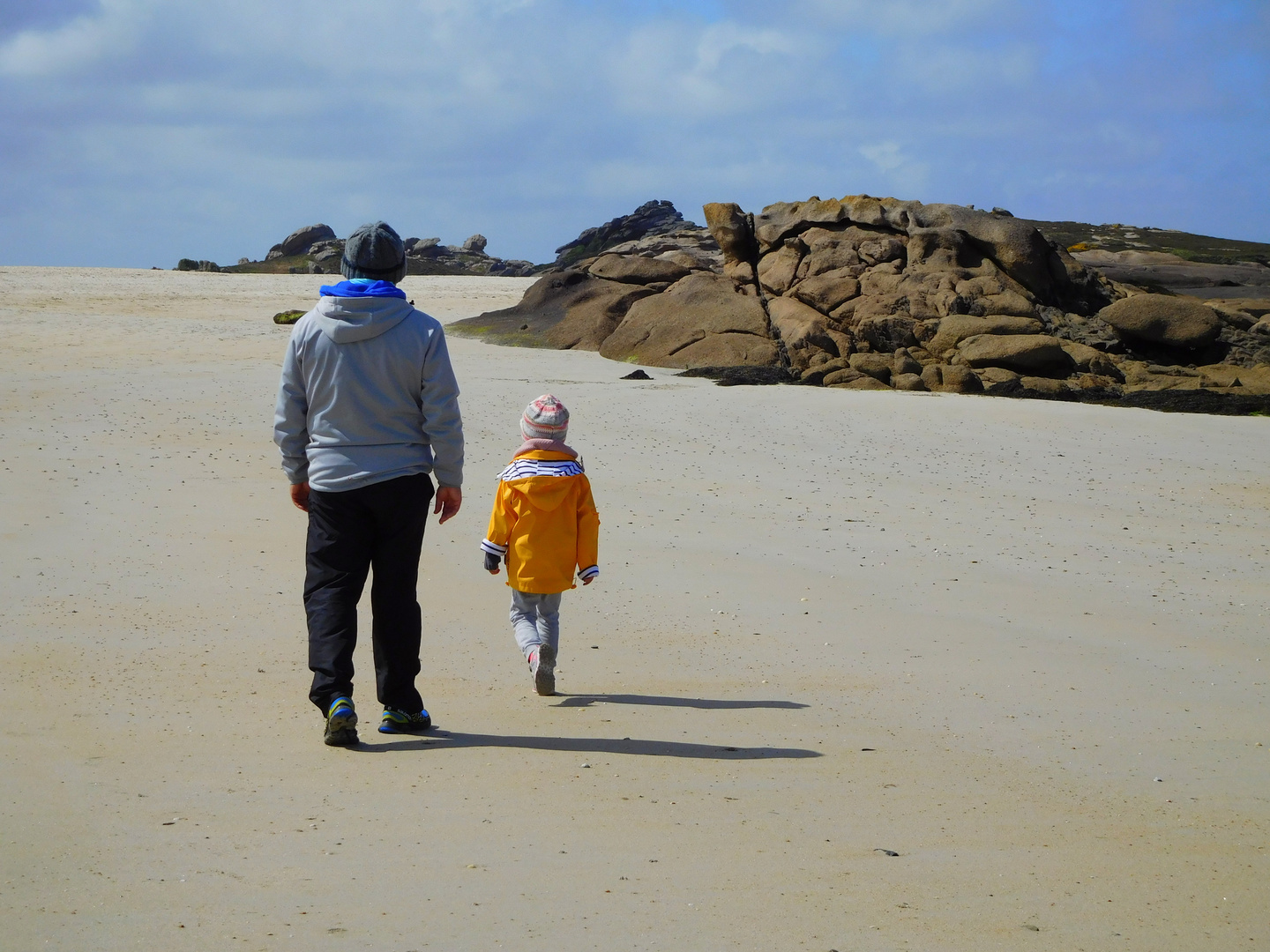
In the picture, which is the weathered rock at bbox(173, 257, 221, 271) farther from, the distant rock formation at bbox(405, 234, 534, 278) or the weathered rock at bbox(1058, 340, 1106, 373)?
the weathered rock at bbox(1058, 340, 1106, 373)

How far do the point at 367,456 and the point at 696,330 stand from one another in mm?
14533

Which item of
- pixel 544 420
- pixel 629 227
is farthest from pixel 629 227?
pixel 544 420

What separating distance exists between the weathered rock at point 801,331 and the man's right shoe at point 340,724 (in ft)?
43.7

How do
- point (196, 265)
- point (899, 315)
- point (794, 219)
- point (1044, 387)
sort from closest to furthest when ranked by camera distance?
point (1044, 387)
point (899, 315)
point (794, 219)
point (196, 265)

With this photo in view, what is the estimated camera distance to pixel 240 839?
3.37 metres

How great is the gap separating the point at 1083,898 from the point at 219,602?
15.2 feet

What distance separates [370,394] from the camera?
446 cm

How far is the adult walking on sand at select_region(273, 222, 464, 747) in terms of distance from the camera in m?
4.43

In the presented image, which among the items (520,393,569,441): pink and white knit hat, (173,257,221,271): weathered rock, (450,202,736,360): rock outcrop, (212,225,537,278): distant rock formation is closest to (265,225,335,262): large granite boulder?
(212,225,537,278): distant rock formation

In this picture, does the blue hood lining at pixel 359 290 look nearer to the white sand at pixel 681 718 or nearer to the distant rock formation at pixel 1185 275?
the white sand at pixel 681 718

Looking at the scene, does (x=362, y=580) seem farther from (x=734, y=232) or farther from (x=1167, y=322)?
(x=734, y=232)

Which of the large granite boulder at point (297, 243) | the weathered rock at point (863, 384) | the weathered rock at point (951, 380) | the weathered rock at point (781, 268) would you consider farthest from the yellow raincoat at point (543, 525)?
the large granite boulder at point (297, 243)

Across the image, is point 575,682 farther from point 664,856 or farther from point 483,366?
point 483,366

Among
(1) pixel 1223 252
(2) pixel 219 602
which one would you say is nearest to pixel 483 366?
(2) pixel 219 602
